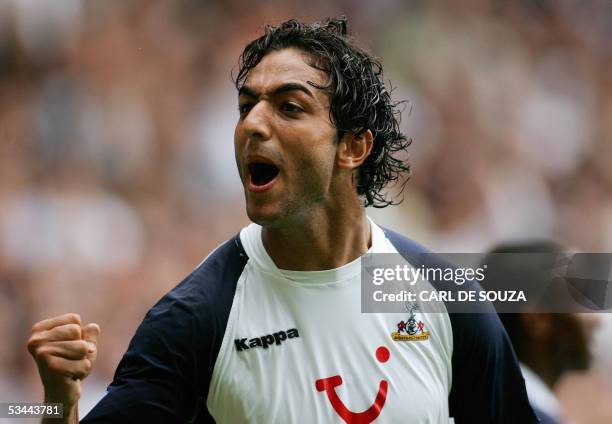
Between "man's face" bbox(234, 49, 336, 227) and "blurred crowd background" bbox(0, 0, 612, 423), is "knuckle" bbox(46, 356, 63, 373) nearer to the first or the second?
"man's face" bbox(234, 49, 336, 227)

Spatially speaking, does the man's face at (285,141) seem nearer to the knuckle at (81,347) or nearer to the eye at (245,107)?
the eye at (245,107)

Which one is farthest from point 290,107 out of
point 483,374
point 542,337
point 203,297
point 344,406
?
point 542,337

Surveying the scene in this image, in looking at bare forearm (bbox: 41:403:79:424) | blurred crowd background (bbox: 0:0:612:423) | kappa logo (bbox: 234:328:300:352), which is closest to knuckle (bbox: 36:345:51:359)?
bare forearm (bbox: 41:403:79:424)

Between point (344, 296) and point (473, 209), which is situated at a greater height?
point (473, 209)

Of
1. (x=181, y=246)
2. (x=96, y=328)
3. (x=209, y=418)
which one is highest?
(x=181, y=246)

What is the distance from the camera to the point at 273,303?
2.49 m

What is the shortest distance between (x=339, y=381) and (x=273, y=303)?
31 cm

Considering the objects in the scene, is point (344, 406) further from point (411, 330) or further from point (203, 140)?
point (203, 140)

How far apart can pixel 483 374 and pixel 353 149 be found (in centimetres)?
85

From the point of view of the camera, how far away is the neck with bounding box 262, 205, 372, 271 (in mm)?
2539

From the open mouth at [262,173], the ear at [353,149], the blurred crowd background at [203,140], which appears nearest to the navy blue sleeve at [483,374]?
the ear at [353,149]

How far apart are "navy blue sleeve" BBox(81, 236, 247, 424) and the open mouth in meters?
0.40

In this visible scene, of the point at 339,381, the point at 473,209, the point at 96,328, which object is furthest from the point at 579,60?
the point at 96,328

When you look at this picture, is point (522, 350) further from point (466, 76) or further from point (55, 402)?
point (55, 402)
